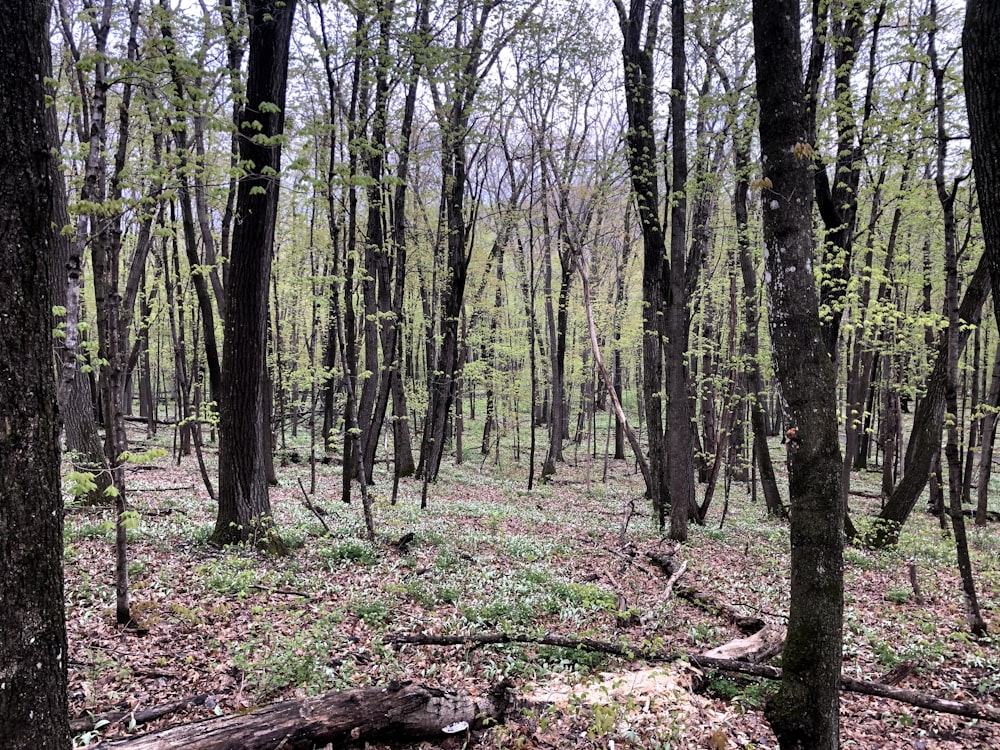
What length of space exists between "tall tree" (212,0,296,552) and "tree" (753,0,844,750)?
20.6 ft

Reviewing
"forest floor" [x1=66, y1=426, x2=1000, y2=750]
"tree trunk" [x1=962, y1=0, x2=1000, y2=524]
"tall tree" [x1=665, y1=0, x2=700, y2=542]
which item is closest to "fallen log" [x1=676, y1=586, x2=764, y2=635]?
A: "forest floor" [x1=66, y1=426, x2=1000, y2=750]

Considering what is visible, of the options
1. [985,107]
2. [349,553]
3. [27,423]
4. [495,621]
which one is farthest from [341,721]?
[985,107]

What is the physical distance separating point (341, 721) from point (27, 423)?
116 inches

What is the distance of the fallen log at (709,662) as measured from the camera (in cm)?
451

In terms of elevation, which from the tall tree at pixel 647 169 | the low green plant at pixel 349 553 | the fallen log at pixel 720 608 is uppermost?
the tall tree at pixel 647 169

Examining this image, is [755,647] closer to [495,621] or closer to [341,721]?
[495,621]

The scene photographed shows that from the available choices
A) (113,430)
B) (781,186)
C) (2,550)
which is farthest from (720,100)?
(2,550)

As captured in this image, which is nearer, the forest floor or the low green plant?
the forest floor

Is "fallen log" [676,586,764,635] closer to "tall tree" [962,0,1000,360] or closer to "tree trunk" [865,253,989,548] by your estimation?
"tall tree" [962,0,1000,360]

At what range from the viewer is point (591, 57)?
52.4ft

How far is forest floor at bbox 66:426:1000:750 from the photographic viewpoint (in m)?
4.39

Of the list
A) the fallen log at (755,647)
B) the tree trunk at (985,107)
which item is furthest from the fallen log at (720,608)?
the tree trunk at (985,107)

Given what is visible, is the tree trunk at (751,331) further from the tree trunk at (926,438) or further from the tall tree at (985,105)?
the tall tree at (985,105)

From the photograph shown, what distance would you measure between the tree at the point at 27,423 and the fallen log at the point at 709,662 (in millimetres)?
3600
